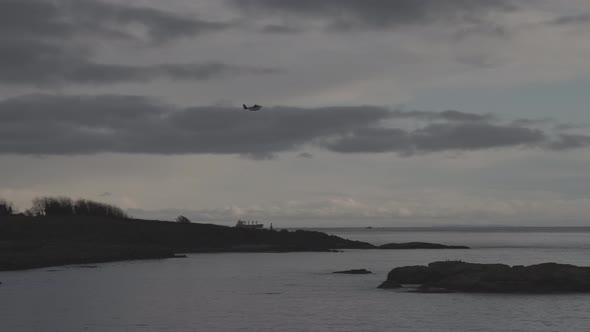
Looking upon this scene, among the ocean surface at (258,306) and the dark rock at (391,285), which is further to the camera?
the dark rock at (391,285)

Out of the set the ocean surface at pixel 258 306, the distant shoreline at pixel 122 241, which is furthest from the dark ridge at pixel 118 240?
the ocean surface at pixel 258 306

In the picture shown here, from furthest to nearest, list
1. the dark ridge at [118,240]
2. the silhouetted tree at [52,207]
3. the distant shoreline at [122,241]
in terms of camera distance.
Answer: the silhouetted tree at [52,207] → the dark ridge at [118,240] → the distant shoreline at [122,241]

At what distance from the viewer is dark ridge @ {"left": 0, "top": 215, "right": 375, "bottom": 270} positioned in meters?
109

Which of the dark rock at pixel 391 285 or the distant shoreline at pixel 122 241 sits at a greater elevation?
the distant shoreline at pixel 122 241

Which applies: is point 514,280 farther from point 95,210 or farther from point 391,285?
point 95,210

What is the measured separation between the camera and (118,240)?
471 feet

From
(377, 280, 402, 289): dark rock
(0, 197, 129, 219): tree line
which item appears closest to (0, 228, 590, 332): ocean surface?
(377, 280, 402, 289): dark rock

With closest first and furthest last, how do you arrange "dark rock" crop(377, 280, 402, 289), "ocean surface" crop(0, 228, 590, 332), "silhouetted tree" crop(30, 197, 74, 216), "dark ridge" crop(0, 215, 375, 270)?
1. "ocean surface" crop(0, 228, 590, 332)
2. "dark rock" crop(377, 280, 402, 289)
3. "dark ridge" crop(0, 215, 375, 270)
4. "silhouetted tree" crop(30, 197, 74, 216)

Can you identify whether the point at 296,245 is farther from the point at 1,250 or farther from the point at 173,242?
the point at 1,250

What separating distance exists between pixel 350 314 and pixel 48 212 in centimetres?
12344

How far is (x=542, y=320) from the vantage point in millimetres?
49781

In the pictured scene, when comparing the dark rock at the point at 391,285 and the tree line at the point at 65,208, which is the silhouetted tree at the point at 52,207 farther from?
the dark rock at the point at 391,285

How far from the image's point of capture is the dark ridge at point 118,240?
108625mm

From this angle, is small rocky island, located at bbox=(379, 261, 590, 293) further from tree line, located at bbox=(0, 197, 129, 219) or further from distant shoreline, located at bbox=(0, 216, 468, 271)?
tree line, located at bbox=(0, 197, 129, 219)
